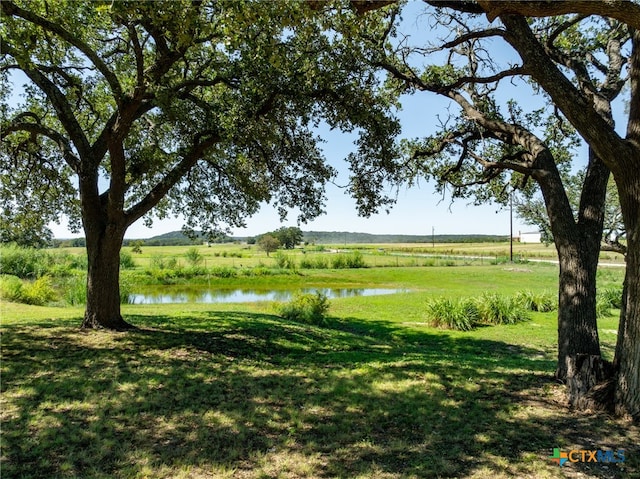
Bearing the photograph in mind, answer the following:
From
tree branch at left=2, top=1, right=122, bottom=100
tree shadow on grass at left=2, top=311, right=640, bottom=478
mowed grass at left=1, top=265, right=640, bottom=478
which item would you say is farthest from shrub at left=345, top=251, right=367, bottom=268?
tree branch at left=2, top=1, right=122, bottom=100

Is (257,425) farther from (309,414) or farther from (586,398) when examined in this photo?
(586,398)

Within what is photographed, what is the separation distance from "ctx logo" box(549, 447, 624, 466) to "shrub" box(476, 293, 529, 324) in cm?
1293

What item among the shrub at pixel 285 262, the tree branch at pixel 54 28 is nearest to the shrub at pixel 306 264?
the shrub at pixel 285 262

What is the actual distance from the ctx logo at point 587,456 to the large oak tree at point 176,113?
5609 millimetres

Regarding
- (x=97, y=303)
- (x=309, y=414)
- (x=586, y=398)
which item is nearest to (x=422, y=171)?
(x=586, y=398)

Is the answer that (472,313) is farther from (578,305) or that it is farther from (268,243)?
(268,243)

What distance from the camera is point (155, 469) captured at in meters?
3.36

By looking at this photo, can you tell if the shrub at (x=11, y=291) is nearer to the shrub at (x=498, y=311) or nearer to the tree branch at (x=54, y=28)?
the tree branch at (x=54, y=28)

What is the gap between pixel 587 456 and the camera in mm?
3682

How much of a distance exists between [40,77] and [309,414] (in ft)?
27.2

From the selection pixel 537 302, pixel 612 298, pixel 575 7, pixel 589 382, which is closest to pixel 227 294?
pixel 537 302

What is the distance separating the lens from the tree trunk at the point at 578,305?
218 inches

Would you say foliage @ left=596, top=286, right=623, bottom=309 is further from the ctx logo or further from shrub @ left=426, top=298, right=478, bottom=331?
the ctx logo

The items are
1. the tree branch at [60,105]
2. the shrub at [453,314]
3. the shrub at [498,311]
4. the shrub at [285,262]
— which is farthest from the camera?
the shrub at [285,262]
